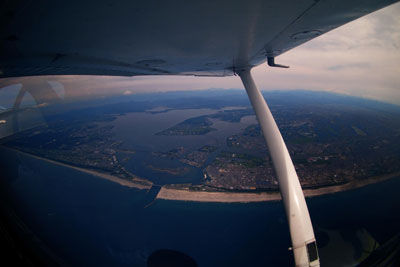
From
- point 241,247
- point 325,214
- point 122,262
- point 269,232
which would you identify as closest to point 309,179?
point 325,214

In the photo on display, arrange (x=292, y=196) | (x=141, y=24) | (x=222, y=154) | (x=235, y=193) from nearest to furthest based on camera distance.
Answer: (x=141, y=24) → (x=292, y=196) → (x=235, y=193) → (x=222, y=154)

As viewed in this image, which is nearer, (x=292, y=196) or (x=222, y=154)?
(x=292, y=196)

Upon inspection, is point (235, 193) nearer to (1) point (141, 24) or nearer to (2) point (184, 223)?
(2) point (184, 223)

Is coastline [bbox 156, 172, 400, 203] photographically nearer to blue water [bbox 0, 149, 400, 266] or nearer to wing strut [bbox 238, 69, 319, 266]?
blue water [bbox 0, 149, 400, 266]

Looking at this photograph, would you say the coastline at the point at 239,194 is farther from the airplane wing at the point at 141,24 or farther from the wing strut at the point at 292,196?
the airplane wing at the point at 141,24

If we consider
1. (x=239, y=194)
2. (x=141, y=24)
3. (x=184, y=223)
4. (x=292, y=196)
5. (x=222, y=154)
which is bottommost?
(x=184, y=223)

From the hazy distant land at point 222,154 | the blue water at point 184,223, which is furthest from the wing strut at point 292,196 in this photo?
the blue water at point 184,223

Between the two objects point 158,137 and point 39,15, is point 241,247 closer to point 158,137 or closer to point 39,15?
point 39,15

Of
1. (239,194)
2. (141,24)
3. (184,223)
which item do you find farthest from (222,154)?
(141,24)
